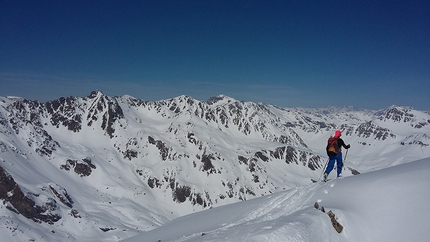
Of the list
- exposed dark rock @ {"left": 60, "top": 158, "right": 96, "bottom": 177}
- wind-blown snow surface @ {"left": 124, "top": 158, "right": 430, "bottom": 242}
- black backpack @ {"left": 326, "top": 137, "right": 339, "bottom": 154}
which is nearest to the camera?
wind-blown snow surface @ {"left": 124, "top": 158, "right": 430, "bottom": 242}

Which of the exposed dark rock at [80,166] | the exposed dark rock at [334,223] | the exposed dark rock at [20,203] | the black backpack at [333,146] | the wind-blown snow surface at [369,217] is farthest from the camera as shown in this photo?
the exposed dark rock at [80,166]

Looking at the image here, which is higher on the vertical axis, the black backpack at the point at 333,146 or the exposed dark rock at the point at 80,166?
the exposed dark rock at the point at 80,166

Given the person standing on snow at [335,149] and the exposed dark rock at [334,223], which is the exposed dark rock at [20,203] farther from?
the exposed dark rock at [334,223]

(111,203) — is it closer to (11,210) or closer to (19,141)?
(11,210)

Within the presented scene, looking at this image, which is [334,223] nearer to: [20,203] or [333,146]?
[333,146]

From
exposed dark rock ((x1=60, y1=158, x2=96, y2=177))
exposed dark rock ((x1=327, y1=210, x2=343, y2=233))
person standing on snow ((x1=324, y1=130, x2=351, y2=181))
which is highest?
exposed dark rock ((x1=60, y1=158, x2=96, y2=177))

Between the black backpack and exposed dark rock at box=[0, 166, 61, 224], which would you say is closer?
the black backpack

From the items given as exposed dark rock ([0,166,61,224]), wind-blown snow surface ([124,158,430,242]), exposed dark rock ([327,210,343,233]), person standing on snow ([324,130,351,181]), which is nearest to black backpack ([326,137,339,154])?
person standing on snow ([324,130,351,181])

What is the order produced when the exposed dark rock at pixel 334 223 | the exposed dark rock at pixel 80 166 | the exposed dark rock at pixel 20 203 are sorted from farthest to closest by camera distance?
the exposed dark rock at pixel 80 166
the exposed dark rock at pixel 20 203
the exposed dark rock at pixel 334 223

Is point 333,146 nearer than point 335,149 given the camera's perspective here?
No

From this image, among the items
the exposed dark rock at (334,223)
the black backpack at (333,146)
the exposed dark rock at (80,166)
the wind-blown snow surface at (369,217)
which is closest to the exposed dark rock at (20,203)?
the exposed dark rock at (80,166)

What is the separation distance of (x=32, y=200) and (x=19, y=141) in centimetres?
6706

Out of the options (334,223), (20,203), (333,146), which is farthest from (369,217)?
(20,203)

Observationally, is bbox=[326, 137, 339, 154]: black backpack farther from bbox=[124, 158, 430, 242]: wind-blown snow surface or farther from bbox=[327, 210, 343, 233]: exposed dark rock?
bbox=[327, 210, 343, 233]: exposed dark rock
